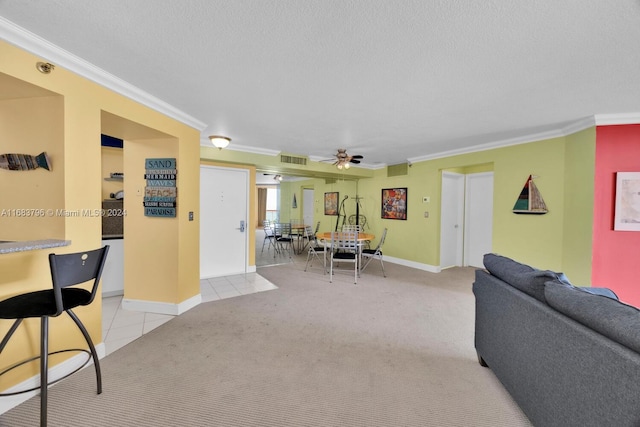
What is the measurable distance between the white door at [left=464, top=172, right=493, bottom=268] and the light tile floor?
170 inches

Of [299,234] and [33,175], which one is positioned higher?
[33,175]

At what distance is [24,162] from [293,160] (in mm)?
3716

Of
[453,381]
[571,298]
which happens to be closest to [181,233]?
[453,381]

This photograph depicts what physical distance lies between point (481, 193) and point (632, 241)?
8.92 ft

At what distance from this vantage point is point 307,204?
9.91m

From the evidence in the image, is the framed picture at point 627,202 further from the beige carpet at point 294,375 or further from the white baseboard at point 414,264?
the white baseboard at point 414,264

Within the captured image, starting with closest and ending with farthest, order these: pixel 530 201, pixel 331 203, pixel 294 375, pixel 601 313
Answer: pixel 601 313
pixel 294 375
pixel 530 201
pixel 331 203

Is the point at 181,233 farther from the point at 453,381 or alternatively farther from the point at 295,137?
the point at 453,381

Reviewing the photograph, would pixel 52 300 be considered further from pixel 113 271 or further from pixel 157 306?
pixel 113 271

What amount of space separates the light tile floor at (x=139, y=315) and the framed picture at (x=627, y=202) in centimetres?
442

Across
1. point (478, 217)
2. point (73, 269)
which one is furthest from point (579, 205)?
point (73, 269)

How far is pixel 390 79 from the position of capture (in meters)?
2.18

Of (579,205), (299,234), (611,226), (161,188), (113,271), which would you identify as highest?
(161,188)

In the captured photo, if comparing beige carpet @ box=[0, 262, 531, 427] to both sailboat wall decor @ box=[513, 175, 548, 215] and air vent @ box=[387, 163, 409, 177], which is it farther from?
air vent @ box=[387, 163, 409, 177]
